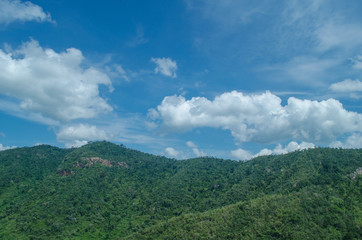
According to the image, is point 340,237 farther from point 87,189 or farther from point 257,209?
point 87,189

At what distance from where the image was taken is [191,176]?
550ft

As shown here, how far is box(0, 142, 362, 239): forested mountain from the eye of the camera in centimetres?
7944

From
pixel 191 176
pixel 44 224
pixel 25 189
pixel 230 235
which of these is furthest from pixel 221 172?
pixel 25 189

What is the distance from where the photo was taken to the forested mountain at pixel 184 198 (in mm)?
79438

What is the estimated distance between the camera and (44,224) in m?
114

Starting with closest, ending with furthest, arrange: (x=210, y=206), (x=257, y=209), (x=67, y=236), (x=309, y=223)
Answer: (x=309, y=223)
(x=257, y=209)
(x=67, y=236)
(x=210, y=206)

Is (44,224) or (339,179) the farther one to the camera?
(44,224)

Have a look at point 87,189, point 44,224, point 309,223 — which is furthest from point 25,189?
point 309,223

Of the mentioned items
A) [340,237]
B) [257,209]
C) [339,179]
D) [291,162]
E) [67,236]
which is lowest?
[67,236]

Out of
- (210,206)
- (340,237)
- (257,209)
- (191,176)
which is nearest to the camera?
(340,237)

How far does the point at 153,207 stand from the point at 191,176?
4174 cm

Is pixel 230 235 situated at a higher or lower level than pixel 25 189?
lower

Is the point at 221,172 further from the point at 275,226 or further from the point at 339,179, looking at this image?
the point at 275,226

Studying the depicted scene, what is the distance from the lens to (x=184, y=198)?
136 m
